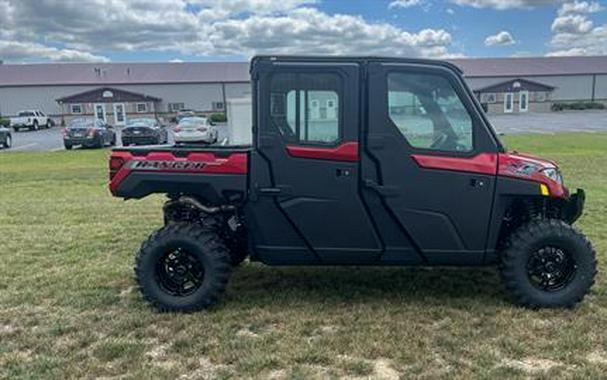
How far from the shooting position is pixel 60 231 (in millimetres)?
7488

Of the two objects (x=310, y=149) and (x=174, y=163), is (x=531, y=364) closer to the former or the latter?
(x=310, y=149)

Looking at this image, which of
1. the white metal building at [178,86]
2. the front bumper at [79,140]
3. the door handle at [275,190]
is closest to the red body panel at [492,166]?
the door handle at [275,190]

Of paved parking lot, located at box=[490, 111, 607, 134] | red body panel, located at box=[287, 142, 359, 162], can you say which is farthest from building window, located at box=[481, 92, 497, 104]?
red body panel, located at box=[287, 142, 359, 162]

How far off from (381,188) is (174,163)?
1.73 m

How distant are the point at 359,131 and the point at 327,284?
5.48ft

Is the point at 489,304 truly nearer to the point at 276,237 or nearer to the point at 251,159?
the point at 276,237

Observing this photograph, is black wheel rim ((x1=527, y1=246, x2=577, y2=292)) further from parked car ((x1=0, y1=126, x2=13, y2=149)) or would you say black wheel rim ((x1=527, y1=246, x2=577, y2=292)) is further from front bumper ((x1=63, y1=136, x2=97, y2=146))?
parked car ((x1=0, y1=126, x2=13, y2=149))

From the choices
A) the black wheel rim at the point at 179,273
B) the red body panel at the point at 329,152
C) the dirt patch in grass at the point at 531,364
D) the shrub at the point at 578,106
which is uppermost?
the shrub at the point at 578,106

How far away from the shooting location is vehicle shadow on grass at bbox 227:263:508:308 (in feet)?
15.7

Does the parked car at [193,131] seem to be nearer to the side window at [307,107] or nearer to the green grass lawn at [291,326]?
the green grass lawn at [291,326]

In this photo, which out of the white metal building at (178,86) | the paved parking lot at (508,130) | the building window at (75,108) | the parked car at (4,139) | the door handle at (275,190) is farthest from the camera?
the white metal building at (178,86)

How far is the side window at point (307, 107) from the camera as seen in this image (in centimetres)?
427

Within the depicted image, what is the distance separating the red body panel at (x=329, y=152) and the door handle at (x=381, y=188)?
0.68 ft

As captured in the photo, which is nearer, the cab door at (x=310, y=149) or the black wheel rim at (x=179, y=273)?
the cab door at (x=310, y=149)
